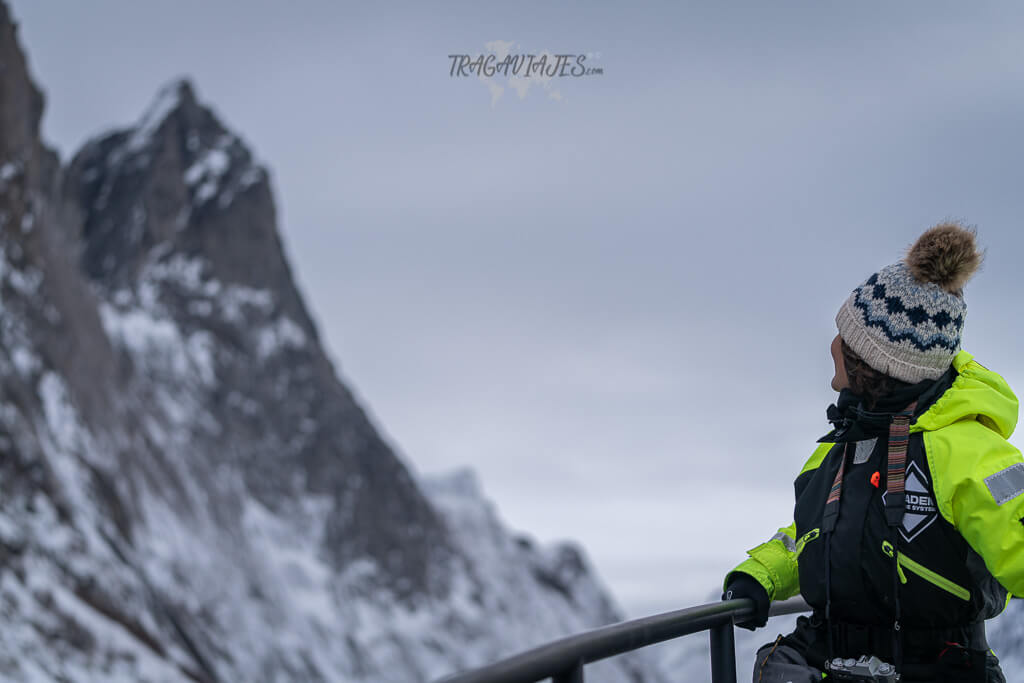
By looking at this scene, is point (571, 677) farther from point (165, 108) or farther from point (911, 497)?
point (165, 108)

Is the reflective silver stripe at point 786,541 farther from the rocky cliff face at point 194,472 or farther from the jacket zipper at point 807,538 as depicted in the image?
the rocky cliff face at point 194,472

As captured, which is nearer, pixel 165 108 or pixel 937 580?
pixel 937 580

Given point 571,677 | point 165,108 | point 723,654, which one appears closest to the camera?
point 571,677

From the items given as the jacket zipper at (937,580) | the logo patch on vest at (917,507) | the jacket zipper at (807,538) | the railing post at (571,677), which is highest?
the logo patch on vest at (917,507)

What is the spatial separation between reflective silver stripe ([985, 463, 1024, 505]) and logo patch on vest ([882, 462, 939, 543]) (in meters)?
0.16

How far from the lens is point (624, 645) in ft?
6.96

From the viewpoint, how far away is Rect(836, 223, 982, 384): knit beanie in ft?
8.02

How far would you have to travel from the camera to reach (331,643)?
6269 cm

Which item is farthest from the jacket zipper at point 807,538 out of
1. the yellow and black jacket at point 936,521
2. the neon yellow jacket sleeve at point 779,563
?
the neon yellow jacket sleeve at point 779,563

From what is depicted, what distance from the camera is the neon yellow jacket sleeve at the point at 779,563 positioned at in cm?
276

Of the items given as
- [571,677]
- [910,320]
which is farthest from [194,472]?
[571,677]

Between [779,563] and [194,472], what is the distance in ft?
189

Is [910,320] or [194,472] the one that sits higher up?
[194,472]

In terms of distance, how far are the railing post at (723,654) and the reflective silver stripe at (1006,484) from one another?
784mm
